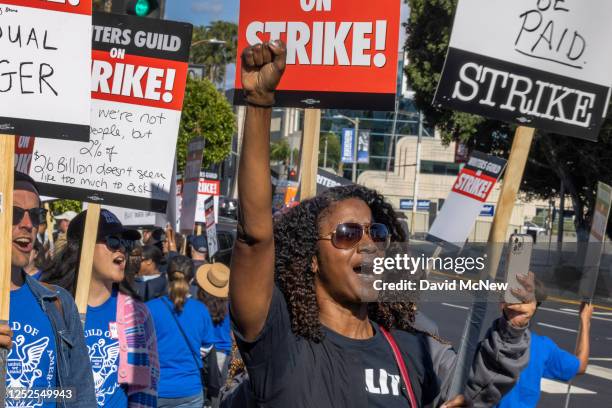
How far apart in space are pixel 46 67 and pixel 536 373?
2.62 meters

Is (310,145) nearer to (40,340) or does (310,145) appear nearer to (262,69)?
(40,340)

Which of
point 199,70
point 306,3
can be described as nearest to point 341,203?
point 306,3

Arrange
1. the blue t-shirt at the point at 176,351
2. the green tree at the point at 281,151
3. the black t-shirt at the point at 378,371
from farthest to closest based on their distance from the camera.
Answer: the green tree at the point at 281,151 → the blue t-shirt at the point at 176,351 → the black t-shirt at the point at 378,371

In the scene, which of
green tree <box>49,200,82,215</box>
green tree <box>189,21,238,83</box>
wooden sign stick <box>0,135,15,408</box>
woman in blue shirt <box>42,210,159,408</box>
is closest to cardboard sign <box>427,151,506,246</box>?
woman in blue shirt <box>42,210,159,408</box>

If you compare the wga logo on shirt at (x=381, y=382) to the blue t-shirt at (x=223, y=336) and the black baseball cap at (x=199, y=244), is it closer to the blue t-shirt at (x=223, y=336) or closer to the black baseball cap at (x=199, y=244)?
the blue t-shirt at (x=223, y=336)

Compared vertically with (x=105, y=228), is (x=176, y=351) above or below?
below

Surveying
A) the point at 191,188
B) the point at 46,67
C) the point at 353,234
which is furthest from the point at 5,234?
the point at 191,188

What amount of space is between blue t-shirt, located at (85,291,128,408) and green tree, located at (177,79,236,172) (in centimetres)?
2889

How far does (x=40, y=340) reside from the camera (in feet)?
12.1

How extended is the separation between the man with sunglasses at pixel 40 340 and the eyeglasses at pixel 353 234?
131cm

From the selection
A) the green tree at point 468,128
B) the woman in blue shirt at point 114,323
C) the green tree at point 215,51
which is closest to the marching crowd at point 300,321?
the woman in blue shirt at point 114,323

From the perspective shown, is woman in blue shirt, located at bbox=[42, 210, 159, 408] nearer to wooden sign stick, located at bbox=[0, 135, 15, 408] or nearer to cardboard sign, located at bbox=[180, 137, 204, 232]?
wooden sign stick, located at bbox=[0, 135, 15, 408]

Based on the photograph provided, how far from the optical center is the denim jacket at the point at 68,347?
369 cm

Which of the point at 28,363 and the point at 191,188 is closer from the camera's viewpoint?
the point at 28,363
